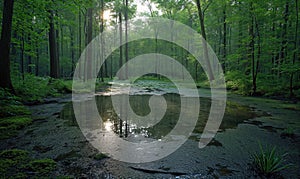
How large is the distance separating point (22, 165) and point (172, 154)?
2.10 metres

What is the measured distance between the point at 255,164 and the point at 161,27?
106 ft

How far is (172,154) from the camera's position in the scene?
8.78 feet

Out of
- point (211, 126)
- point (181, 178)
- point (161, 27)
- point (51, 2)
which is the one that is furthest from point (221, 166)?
point (161, 27)

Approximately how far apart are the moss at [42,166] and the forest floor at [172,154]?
0.28 ft

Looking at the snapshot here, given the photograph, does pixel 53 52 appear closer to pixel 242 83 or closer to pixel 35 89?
pixel 35 89

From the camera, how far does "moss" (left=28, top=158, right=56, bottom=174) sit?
202cm

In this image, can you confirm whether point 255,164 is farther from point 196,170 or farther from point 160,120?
point 160,120

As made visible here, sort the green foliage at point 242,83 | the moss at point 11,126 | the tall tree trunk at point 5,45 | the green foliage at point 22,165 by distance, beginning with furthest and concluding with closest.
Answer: the green foliage at point 242,83, the tall tree trunk at point 5,45, the moss at point 11,126, the green foliage at point 22,165

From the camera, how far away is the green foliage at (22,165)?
1917mm

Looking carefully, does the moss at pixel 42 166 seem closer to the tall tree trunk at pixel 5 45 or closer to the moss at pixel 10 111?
the moss at pixel 10 111

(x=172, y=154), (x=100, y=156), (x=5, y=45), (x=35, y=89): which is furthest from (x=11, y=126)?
(x=35, y=89)

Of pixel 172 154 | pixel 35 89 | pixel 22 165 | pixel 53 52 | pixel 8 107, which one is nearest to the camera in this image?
pixel 22 165

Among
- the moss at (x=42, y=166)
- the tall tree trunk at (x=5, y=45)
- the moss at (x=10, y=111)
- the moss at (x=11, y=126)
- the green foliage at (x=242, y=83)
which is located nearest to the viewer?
the moss at (x=42, y=166)

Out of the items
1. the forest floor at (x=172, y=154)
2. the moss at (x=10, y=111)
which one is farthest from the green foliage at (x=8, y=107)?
the forest floor at (x=172, y=154)
